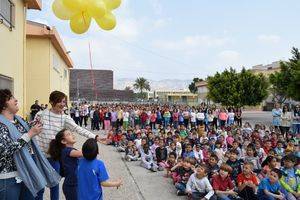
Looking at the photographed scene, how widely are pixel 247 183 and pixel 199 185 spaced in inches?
32.1

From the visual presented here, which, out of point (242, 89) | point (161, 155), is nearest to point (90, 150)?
point (161, 155)

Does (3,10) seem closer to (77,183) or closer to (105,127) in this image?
(77,183)

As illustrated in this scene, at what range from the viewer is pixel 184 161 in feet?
28.1

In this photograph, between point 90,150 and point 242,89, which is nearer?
point 90,150

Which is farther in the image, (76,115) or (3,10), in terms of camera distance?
(76,115)

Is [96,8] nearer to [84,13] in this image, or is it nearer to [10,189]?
[84,13]

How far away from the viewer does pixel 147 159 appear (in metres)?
11.1

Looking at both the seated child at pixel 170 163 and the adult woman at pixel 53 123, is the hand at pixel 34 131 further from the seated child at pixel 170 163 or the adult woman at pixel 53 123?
the seated child at pixel 170 163

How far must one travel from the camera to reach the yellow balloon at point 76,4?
5.79 m

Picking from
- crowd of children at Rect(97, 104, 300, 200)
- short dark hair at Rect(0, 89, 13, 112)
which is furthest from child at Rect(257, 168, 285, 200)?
short dark hair at Rect(0, 89, 13, 112)

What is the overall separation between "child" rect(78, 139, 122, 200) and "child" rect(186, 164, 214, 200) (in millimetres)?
3315

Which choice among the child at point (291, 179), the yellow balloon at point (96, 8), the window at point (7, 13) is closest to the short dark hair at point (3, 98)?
the yellow balloon at point (96, 8)

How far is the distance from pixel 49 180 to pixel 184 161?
467cm

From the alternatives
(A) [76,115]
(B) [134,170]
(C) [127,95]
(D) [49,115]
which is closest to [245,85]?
(A) [76,115]
